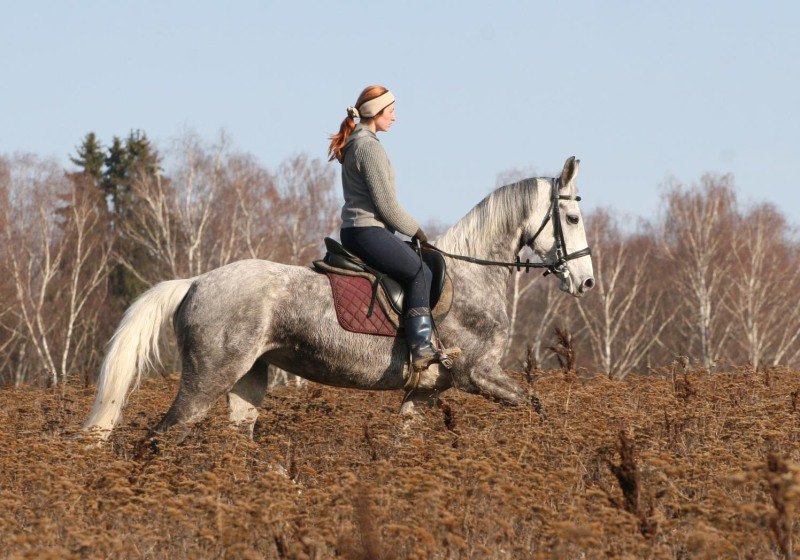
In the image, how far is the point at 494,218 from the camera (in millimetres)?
8617

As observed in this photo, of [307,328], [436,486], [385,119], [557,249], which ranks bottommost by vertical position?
[436,486]

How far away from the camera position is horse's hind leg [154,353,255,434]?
7668mm

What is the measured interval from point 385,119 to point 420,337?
1.82m

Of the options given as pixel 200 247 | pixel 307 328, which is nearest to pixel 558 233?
pixel 307 328

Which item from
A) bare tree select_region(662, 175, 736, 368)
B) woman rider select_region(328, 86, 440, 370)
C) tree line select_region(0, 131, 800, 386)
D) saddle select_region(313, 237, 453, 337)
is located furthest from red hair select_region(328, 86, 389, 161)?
bare tree select_region(662, 175, 736, 368)

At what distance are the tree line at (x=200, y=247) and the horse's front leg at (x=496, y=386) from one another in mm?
30574

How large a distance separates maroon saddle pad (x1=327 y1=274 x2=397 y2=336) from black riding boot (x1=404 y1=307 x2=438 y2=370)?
7.2 inches

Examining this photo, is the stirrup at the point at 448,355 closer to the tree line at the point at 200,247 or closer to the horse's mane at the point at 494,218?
the horse's mane at the point at 494,218

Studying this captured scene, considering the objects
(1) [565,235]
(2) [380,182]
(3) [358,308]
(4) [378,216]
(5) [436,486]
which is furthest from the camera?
(1) [565,235]

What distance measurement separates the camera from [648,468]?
671cm

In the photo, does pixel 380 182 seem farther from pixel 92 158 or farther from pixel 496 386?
pixel 92 158

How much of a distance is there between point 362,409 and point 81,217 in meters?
33.9

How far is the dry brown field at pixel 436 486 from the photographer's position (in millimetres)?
4992

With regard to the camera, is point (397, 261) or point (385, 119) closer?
point (397, 261)
